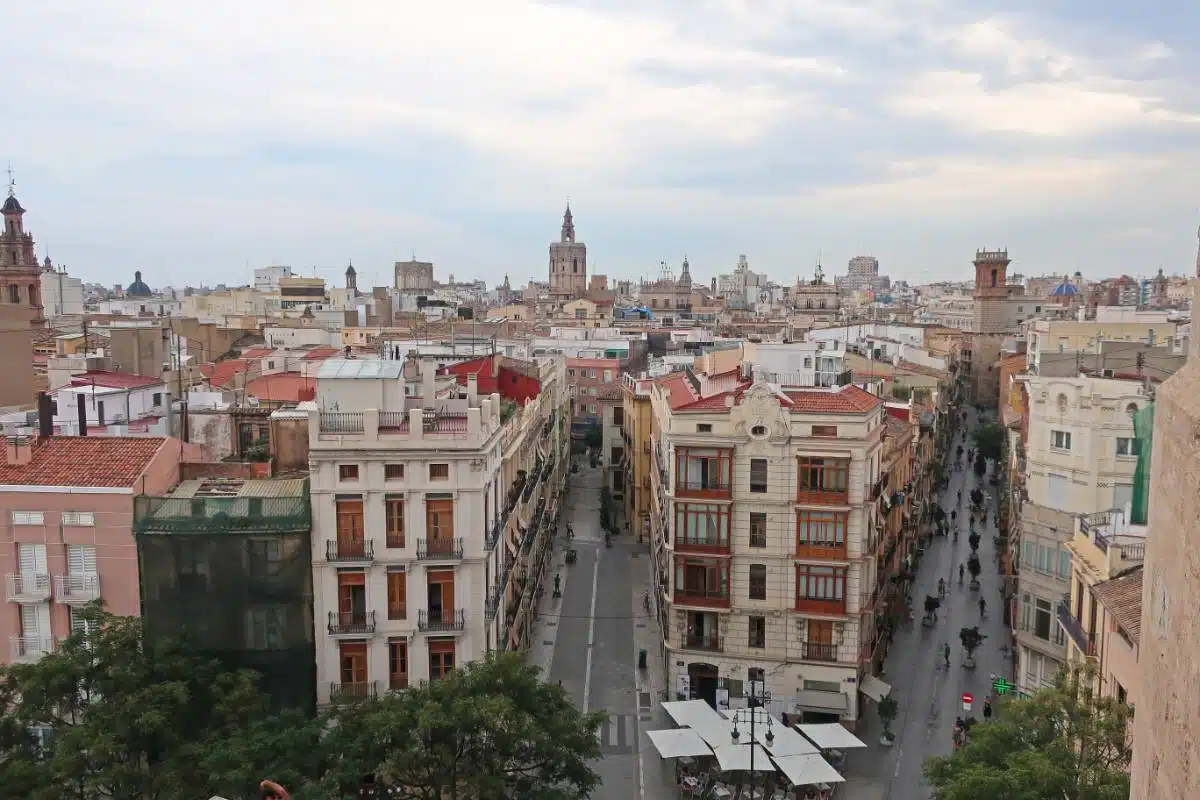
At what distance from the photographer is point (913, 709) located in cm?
3725

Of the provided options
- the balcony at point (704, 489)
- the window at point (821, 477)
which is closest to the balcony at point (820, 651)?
the window at point (821, 477)

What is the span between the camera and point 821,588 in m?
34.8

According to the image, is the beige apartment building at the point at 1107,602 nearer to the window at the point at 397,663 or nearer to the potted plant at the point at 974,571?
the window at the point at 397,663

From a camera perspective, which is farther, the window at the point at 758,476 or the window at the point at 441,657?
the window at the point at 758,476

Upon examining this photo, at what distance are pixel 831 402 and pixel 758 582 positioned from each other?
6547 millimetres

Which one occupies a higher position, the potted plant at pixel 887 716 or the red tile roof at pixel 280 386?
the red tile roof at pixel 280 386

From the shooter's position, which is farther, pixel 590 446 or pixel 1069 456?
pixel 590 446

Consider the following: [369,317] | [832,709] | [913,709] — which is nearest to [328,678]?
[832,709]

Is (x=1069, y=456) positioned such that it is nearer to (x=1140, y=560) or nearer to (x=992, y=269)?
(x=1140, y=560)

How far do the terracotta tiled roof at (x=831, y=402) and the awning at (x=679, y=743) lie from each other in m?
10.9

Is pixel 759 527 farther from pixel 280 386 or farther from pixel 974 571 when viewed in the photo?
pixel 280 386

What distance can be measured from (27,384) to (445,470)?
85.6 ft

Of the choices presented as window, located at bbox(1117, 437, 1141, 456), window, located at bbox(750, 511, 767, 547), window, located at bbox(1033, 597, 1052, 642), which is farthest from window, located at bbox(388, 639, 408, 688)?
window, located at bbox(1117, 437, 1141, 456)

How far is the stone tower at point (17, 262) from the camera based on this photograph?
7219cm
